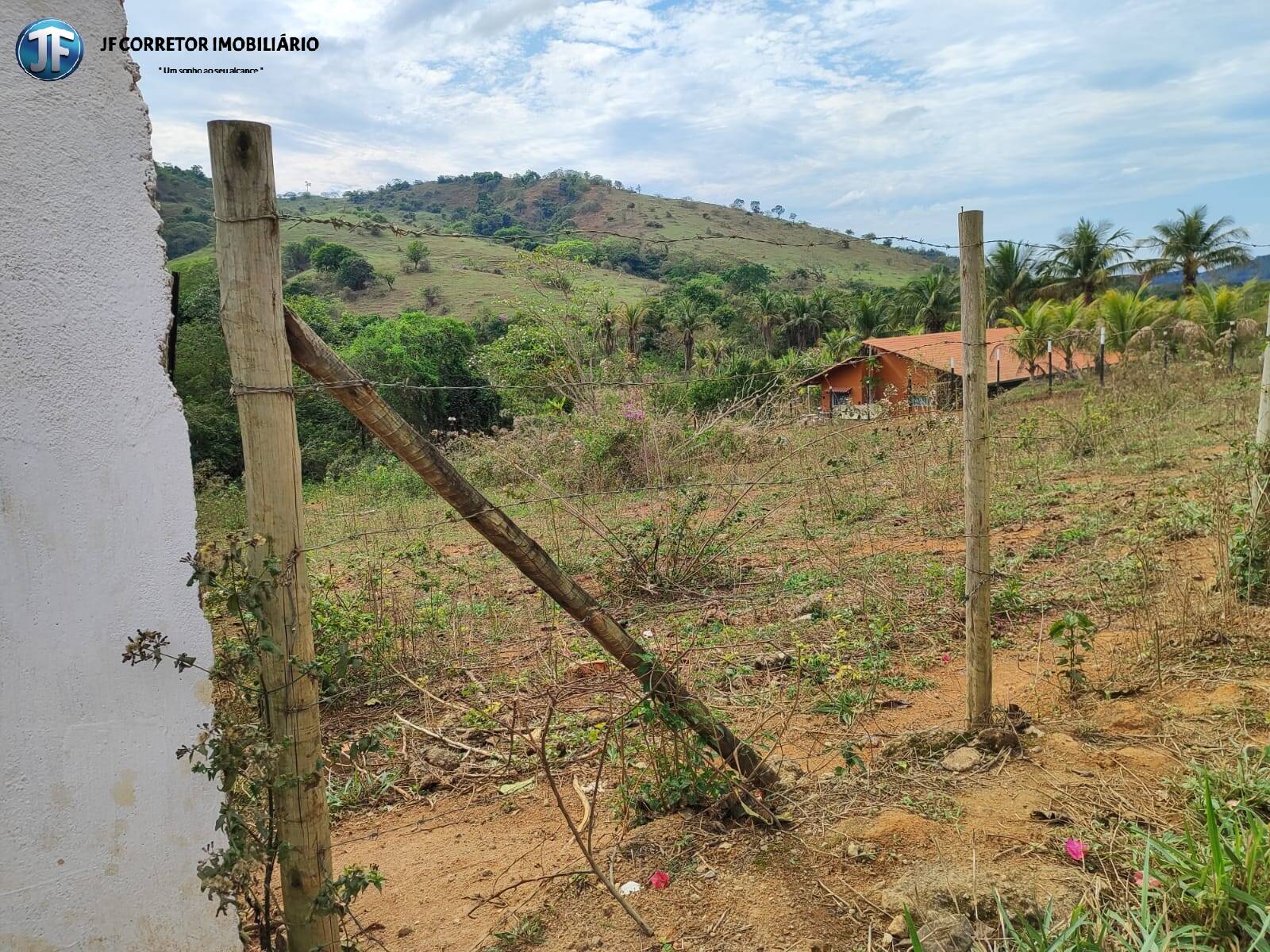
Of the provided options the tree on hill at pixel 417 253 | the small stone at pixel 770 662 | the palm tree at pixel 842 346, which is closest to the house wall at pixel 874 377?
the palm tree at pixel 842 346

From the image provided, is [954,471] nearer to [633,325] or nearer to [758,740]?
[758,740]

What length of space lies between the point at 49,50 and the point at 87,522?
111cm

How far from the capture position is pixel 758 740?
328 centimetres

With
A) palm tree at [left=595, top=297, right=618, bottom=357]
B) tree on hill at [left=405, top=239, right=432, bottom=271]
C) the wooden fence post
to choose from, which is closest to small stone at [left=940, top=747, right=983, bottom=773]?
the wooden fence post

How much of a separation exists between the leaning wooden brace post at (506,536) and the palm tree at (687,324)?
126ft

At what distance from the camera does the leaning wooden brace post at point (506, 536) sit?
210 cm

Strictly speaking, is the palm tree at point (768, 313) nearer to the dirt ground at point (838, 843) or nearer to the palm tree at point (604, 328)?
the palm tree at point (604, 328)

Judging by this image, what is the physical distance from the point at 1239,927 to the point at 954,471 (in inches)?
285

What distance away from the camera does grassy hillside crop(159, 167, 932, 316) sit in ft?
153

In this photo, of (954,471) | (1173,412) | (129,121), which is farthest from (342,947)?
(1173,412)

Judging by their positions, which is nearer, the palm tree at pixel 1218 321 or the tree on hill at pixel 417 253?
the palm tree at pixel 1218 321

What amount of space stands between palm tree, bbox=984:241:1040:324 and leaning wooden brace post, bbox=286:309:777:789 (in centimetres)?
3727

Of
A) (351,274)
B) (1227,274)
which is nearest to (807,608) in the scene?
(1227,274)

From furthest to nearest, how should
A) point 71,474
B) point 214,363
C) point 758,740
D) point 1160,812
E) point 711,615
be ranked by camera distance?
point 214,363
point 711,615
point 758,740
point 1160,812
point 71,474
